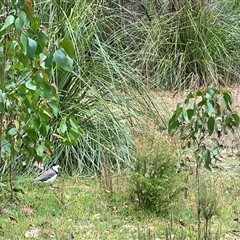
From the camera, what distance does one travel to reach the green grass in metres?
3.94

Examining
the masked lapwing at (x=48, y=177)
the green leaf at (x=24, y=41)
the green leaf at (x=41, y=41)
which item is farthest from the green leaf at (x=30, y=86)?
the masked lapwing at (x=48, y=177)

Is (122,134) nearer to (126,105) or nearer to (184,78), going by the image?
(126,105)

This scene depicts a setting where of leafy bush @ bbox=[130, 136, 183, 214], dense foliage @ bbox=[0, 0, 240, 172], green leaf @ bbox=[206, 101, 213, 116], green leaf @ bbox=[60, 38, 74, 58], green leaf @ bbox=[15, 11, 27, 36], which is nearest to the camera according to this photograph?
green leaf @ bbox=[15, 11, 27, 36]

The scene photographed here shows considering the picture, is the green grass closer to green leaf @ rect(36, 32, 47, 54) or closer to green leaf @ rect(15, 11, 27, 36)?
green leaf @ rect(36, 32, 47, 54)

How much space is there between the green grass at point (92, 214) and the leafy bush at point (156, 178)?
0.29ft

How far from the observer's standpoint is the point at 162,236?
392cm

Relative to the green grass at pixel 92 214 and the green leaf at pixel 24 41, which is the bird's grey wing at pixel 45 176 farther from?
the green leaf at pixel 24 41

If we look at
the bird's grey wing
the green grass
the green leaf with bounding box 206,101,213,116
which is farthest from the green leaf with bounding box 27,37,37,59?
the bird's grey wing

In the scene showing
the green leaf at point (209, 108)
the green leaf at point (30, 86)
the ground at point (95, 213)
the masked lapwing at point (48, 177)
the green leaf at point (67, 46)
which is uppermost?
the green leaf at point (67, 46)

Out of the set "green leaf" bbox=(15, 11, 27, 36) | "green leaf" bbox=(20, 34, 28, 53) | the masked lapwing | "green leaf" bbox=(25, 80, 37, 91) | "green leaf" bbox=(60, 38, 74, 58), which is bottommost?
the masked lapwing

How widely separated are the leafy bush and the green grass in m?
0.09

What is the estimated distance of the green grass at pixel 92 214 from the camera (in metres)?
3.94

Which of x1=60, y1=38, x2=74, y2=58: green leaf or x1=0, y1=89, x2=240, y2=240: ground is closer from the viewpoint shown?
x1=60, y1=38, x2=74, y2=58: green leaf

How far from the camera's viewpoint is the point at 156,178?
14.3 ft
